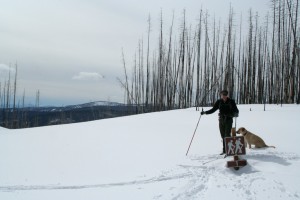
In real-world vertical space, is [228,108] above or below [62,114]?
Result: above

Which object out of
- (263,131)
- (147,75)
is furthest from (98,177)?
(147,75)

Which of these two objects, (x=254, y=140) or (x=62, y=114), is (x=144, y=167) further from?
(x=62, y=114)

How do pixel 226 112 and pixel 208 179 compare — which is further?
pixel 226 112

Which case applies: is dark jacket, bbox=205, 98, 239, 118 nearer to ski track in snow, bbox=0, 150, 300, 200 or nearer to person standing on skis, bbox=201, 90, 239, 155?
person standing on skis, bbox=201, 90, 239, 155

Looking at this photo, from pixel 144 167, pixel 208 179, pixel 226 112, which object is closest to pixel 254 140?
pixel 226 112

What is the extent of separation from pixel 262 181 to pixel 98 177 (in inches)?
111

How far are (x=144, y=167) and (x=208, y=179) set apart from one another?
1444 mm

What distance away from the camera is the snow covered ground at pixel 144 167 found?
12.7 feet

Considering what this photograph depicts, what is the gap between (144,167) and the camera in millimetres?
5207

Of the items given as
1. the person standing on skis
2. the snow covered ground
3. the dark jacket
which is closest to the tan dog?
the snow covered ground

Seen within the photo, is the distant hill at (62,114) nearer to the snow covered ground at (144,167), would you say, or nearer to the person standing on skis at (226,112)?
the snow covered ground at (144,167)

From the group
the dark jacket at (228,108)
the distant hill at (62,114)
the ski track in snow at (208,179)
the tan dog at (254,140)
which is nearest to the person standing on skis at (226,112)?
the dark jacket at (228,108)

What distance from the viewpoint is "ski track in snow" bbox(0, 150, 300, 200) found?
3.68m

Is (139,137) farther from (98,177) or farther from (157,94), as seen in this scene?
(157,94)
